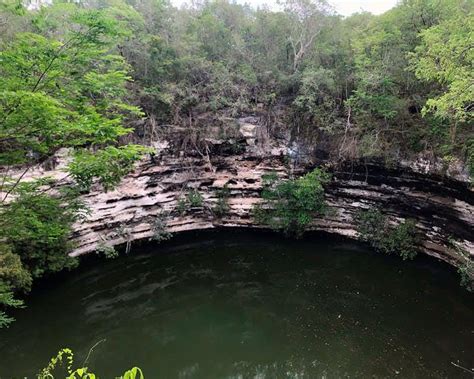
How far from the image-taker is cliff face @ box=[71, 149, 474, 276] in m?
12.2

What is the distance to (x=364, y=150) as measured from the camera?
13094mm

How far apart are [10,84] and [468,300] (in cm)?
1328

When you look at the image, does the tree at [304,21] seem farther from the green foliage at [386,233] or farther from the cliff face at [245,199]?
the green foliage at [386,233]

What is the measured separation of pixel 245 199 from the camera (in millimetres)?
15562

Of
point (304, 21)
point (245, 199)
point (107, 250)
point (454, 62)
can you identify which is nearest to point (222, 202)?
point (245, 199)

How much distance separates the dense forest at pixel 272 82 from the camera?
9.02 meters

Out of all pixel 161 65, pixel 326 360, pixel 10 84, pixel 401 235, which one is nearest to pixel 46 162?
pixel 161 65

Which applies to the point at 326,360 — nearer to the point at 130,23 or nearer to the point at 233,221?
the point at 233,221

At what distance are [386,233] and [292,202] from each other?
3.94 m

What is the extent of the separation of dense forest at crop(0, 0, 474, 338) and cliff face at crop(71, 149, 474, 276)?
3.33 feet

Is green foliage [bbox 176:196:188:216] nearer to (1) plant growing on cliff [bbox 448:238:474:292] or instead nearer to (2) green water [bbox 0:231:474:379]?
(2) green water [bbox 0:231:474:379]

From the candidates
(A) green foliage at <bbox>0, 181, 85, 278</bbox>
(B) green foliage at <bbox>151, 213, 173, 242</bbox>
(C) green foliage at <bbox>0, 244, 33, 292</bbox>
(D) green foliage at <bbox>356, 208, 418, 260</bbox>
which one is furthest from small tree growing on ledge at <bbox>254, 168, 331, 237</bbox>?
(C) green foliage at <bbox>0, 244, 33, 292</bbox>

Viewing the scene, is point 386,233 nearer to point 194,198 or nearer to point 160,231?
point 194,198

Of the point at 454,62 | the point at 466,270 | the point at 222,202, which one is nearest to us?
the point at 454,62
